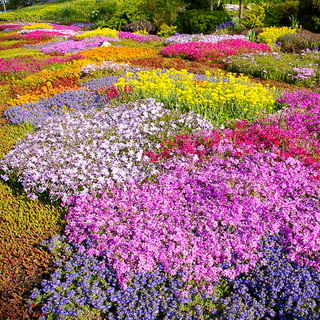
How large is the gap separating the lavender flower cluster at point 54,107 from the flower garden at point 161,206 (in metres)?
0.06

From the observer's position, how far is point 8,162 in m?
6.36

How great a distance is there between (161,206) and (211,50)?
11.5 meters

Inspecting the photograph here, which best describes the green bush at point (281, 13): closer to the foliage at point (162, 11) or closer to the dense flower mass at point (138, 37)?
the foliage at point (162, 11)

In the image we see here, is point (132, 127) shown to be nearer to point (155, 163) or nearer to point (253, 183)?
point (155, 163)

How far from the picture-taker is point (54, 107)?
30.3 feet

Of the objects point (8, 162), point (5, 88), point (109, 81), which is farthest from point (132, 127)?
point (5, 88)

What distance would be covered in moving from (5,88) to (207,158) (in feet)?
30.6

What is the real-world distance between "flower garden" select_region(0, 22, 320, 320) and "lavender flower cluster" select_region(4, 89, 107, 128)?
59 millimetres

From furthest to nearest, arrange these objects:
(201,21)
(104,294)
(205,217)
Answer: (201,21), (205,217), (104,294)

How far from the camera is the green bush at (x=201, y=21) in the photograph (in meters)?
21.1

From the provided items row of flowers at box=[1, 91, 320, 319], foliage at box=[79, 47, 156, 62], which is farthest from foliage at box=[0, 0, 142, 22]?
row of flowers at box=[1, 91, 320, 319]

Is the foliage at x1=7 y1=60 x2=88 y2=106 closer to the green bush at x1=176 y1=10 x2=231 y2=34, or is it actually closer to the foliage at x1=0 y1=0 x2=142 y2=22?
the green bush at x1=176 y1=10 x2=231 y2=34

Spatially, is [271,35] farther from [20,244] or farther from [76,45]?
[20,244]

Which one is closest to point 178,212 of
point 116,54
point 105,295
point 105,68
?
point 105,295
